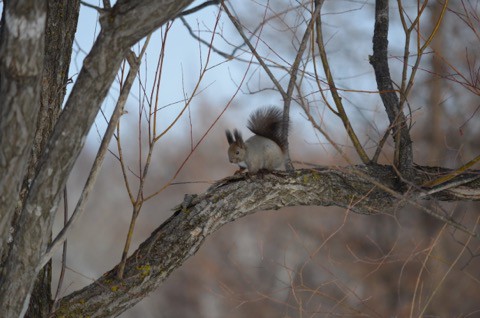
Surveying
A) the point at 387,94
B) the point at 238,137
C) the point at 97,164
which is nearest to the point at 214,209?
the point at 238,137

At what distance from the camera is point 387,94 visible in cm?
214

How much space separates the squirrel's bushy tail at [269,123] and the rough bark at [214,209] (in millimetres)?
333

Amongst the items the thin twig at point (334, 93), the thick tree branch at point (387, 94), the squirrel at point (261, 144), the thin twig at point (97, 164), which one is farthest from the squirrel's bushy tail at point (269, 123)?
the thin twig at point (97, 164)

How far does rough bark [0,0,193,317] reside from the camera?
1.19m

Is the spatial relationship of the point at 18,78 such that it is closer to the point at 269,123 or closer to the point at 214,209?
the point at 214,209

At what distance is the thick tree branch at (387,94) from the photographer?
6.73 ft

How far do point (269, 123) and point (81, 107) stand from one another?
1180 mm

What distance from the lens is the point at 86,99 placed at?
1211 millimetres

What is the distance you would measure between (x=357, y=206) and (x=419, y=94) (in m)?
5.26

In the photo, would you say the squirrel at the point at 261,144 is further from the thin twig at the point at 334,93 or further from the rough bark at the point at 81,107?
the rough bark at the point at 81,107

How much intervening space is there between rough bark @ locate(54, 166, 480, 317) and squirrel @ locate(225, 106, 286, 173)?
14cm

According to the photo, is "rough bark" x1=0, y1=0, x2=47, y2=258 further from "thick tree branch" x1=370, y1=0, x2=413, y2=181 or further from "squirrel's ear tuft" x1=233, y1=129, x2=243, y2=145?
"thick tree branch" x1=370, y1=0, x2=413, y2=181

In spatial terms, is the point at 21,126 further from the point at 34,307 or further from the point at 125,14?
the point at 34,307

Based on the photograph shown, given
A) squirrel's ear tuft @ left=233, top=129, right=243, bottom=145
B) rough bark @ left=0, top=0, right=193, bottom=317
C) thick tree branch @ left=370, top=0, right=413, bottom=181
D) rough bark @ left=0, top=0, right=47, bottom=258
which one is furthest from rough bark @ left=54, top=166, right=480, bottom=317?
rough bark @ left=0, top=0, right=47, bottom=258
